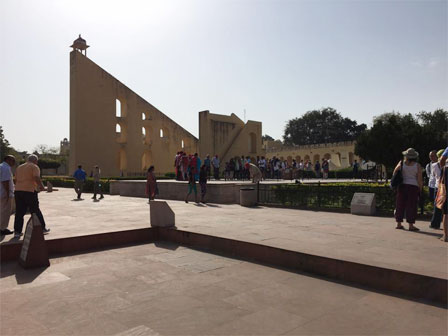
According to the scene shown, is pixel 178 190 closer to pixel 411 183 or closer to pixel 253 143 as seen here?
pixel 411 183

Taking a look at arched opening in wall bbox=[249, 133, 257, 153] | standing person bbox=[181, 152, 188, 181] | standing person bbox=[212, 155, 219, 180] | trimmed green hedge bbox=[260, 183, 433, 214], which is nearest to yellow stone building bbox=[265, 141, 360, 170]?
arched opening in wall bbox=[249, 133, 257, 153]

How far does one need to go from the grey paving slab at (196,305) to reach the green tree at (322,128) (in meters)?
63.7

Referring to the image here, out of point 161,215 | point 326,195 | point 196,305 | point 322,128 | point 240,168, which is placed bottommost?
point 196,305

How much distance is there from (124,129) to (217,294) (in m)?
27.3

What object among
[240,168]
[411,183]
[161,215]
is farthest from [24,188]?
[240,168]

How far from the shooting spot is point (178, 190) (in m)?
13.1

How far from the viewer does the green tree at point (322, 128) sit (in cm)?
6438

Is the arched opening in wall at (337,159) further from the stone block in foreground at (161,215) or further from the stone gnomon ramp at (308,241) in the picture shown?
the stone block in foreground at (161,215)

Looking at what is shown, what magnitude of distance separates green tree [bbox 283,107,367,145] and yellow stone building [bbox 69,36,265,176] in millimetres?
40032

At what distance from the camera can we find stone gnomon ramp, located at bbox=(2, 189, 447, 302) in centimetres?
351

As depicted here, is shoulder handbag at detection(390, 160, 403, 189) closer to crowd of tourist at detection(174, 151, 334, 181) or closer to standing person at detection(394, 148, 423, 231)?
standing person at detection(394, 148, 423, 231)

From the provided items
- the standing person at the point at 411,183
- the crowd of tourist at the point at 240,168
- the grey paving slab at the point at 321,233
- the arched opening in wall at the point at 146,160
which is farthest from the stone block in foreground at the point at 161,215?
the arched opening in wall at the point at 146,160

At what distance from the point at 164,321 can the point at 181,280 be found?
1.05 metres

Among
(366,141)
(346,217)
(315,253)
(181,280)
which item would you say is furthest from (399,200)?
(366,141)
